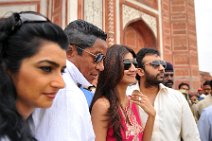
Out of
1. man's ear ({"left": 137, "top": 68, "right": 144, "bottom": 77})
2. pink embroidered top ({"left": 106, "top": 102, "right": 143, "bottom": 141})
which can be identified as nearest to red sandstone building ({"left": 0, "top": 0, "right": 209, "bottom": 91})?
man's ear ({"left": 137, "top": 68, "right": 144, "bottom": 77})

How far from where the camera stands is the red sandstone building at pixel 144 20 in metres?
7.56

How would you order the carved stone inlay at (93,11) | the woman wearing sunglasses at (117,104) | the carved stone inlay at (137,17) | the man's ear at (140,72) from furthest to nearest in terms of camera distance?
the carved stone inlay at (137,17), the carved stone inlay at (93,11), the man's ear at (140,72), the woman wearing sunglasses at (117,104)

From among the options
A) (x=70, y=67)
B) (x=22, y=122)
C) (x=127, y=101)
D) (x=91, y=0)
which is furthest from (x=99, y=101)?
(x=91, y=0)

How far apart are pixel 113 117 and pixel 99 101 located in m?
0.12

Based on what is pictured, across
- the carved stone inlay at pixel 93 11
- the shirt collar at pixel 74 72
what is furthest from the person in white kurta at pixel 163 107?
the carved stone inlay at pixel 93 11

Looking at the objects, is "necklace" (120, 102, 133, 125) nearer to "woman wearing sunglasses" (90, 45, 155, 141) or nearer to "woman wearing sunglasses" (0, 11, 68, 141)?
"woman wearing sunglasses" (90, 45, 155, 141)

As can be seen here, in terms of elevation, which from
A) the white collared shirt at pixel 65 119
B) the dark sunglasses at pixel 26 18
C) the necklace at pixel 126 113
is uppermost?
the dark sunglasses at pixel 26 18

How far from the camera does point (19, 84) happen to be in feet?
2.55

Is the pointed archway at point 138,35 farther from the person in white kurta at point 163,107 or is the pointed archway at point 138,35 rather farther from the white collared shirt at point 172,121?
the white collared shirt at point 172,121

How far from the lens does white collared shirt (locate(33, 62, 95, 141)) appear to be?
82cm

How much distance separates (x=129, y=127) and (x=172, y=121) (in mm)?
605

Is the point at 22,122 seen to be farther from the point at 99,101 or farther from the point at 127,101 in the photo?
the point at 127,101

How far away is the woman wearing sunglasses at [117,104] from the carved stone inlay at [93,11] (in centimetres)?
580

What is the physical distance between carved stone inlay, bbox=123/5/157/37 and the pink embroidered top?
23.0 ft
